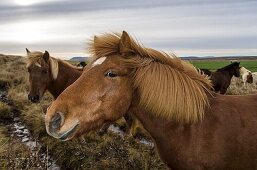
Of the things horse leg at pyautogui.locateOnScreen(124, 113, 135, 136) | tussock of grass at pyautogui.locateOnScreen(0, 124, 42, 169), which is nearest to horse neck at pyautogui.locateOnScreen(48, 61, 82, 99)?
horse leg at pyautogui.locateOnScreen(124, 113, 135, 136)

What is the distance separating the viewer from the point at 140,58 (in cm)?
347

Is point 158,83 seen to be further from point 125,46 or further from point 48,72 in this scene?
point 48,72

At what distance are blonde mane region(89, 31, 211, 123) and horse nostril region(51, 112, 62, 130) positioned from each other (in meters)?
0.77

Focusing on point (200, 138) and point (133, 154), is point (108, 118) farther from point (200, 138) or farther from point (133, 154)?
point (133, 154)

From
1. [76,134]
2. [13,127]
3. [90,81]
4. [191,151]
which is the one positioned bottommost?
[13,127]

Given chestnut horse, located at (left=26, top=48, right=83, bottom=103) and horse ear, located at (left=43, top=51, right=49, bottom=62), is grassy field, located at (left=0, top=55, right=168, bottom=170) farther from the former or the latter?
horse ear, located at (left=43, top=51, right=49, bottom=62)

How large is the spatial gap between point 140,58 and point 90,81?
56 cm

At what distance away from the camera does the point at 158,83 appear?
11.1ft

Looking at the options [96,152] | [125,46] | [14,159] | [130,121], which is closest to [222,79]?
[130,121]

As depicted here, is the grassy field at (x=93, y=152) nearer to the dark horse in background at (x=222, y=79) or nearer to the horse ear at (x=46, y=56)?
the horse ear at (x=46, y=56)

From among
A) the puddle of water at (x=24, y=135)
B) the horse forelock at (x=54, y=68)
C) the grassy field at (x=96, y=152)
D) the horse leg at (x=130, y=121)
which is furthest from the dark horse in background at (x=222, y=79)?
the horse leg at (x=130, y=121)

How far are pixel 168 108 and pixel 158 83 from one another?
0.25 metres

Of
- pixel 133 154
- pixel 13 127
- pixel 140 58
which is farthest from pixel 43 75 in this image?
pixel 140 58

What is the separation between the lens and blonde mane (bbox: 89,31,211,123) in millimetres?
3379
